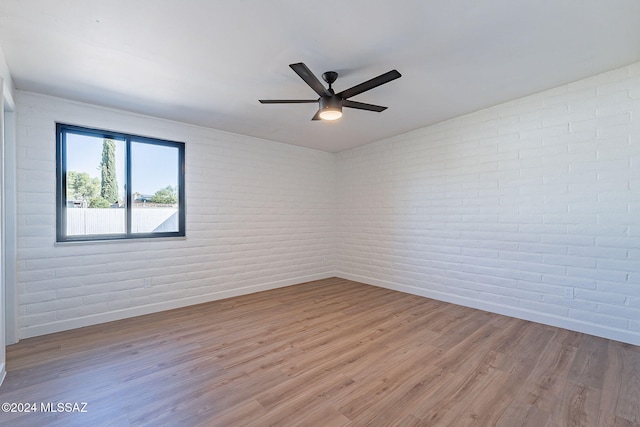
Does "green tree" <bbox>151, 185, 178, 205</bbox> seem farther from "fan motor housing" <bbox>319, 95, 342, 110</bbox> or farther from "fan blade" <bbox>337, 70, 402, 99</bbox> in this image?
"fan blade" <bbox>337, 70, 402, 99</bbox>

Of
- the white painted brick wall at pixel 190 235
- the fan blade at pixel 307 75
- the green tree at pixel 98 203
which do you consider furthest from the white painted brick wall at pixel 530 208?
the green tree at pixel 98 203

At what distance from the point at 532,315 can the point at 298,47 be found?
3.80 metres

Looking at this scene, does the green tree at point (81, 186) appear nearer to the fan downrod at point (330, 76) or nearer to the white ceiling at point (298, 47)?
the white ceiling at point (298, 47)

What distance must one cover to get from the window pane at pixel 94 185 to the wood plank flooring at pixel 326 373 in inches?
46.9

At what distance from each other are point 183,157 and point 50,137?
1357 mm

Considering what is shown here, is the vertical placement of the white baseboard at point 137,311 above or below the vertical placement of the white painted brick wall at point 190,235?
below

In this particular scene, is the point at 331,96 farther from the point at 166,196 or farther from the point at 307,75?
the point at 166,196

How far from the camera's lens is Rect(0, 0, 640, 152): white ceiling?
1.83 m

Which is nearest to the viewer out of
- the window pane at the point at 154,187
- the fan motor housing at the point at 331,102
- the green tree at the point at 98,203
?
the fan motor housing at the point at 331,102

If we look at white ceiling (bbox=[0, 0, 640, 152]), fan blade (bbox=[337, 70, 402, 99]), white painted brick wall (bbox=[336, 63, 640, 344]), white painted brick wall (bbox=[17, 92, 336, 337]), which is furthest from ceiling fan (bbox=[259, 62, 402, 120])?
white painted brick wall (bbox=[17, 92, 336, 337])

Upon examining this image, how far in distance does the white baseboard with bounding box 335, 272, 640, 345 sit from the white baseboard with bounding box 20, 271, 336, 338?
2.21 meters

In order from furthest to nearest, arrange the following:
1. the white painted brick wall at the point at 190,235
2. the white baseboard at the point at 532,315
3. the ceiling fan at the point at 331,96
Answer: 1. the white painted brick wall at the point at 190,235
2. the white baseboard at the point at 532,315
3. the ceiling fan at the point at 331,96

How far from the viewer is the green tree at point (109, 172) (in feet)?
11.0

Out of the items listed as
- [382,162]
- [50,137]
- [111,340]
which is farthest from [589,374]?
[50,137]
